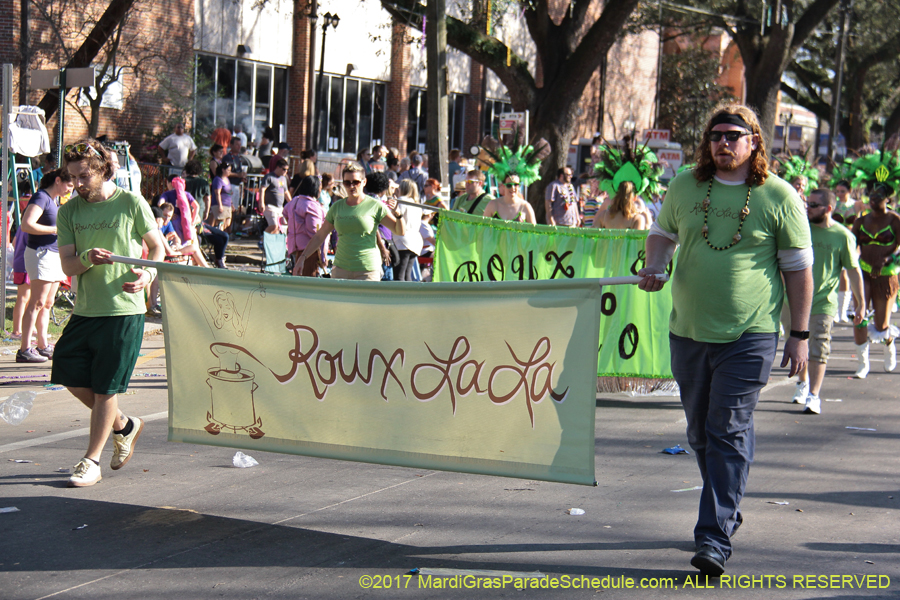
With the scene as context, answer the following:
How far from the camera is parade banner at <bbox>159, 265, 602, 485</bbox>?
14.8 feet

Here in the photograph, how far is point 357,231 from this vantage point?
846cm

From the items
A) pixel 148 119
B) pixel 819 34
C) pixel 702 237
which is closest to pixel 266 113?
pixel 148 119

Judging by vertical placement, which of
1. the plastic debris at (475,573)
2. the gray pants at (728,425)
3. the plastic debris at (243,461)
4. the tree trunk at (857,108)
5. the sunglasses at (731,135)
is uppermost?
the tree trunk at (857,108)

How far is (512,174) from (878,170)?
5.11 meters

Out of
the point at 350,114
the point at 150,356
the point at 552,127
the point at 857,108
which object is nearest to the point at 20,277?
the point at 150,356

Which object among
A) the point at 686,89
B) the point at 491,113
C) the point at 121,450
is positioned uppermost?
the point at 686,89

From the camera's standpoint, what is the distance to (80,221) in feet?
17.9

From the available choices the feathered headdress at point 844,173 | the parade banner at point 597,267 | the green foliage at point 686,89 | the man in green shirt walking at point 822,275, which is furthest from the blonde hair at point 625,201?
the green foliage at point 686,89

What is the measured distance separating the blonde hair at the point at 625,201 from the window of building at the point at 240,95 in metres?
16.1

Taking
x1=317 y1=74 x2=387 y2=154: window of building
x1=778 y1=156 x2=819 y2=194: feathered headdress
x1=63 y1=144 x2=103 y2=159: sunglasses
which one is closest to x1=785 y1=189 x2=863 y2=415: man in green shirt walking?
x1=63 y1=144 x2=103 y2=159: sunglasses

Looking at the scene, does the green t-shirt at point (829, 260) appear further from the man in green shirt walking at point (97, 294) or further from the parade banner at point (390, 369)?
the man in green shirt walking at point (97, 294)

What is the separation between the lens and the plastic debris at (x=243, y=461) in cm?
610

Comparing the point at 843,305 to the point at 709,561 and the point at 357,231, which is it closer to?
the point at 357,231

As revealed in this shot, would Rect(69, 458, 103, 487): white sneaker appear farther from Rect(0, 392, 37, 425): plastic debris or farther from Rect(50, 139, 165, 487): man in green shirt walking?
Rect(0, 392, 37, 425): plastic debris
